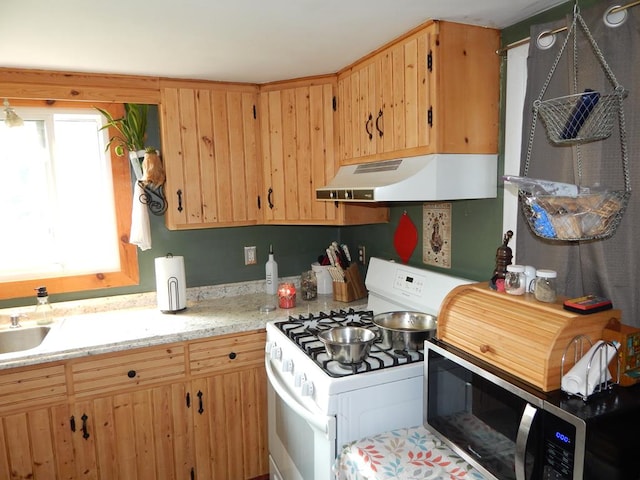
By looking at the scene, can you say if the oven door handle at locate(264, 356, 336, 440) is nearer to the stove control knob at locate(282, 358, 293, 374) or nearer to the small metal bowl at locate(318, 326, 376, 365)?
the stove control knob at locate(282, 358, 293, 374)

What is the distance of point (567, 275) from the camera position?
150cm

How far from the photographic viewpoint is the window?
241cm

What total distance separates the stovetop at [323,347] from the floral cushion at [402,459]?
0.24 metres

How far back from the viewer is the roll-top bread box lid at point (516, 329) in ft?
3.66

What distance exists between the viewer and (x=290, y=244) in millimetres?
2992

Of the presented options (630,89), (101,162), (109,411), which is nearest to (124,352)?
(109,411)

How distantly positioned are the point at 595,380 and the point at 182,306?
203 centimetres

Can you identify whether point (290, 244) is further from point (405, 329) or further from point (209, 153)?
point (405, 329)

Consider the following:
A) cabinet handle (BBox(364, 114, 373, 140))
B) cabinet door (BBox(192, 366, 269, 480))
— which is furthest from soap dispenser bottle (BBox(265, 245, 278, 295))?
cabinet handle (BBox(364, 114, 373, 140))

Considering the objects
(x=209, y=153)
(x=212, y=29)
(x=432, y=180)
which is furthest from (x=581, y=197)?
(x=209, y=153)

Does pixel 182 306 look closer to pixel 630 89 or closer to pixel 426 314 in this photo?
pixel 426 314

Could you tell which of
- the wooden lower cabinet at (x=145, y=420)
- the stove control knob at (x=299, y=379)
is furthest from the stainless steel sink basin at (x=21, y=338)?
the stove control knob at (x=299, y=379)

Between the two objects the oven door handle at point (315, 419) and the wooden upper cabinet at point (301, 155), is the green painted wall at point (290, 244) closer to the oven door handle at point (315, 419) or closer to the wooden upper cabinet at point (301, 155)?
the wooden upper cabinet at point (301, 155)

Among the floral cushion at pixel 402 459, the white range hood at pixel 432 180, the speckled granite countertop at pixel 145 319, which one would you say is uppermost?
the white range hood at pixel 432 180
